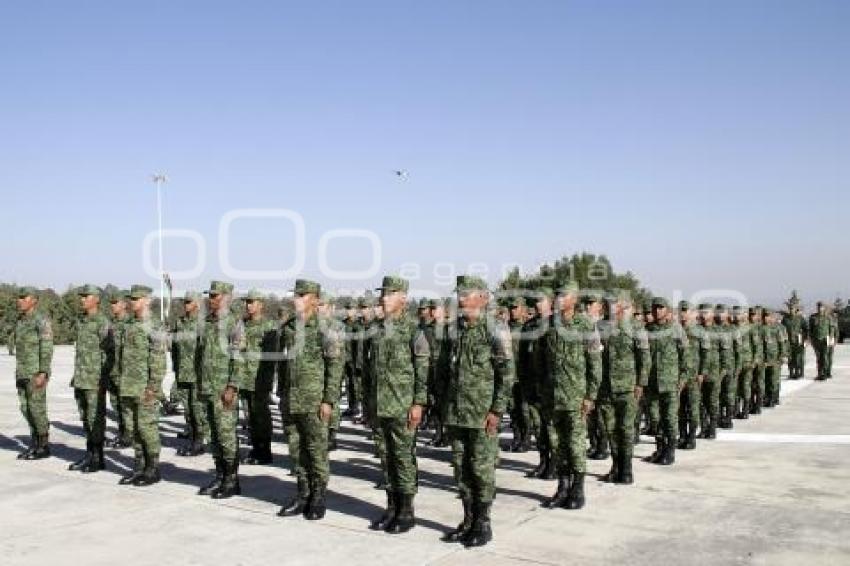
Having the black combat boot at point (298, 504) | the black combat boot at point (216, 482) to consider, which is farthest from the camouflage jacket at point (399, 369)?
the black combat boot at point (216, 482)

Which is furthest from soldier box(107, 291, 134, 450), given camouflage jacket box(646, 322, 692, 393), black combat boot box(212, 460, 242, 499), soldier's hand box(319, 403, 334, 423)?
camouflage jacket box(646, 322, 692, 393)

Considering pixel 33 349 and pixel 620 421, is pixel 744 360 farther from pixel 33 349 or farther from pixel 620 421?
pixel 33 349

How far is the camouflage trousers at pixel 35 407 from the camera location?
929 centimetres

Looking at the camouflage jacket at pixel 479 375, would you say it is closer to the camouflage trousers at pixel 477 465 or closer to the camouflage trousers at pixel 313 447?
the camouflage trousers at pixel 477 465

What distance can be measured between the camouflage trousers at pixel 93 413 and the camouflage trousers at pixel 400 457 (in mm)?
4059

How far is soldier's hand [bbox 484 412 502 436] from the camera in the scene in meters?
5.79

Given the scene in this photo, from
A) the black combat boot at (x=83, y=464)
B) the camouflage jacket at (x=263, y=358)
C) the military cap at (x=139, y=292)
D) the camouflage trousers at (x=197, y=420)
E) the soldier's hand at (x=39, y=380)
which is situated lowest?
the black combat boot at (x=83, y=464)

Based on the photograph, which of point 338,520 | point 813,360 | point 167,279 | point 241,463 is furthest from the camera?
point 167,279

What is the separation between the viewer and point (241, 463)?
29.3 ft

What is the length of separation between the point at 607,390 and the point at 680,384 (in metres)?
1.81

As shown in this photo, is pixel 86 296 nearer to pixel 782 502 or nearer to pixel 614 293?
pixel 614 293

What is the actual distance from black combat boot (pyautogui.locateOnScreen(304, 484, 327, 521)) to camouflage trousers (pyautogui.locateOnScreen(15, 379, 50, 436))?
4.51 m

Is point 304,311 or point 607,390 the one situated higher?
point 304,311

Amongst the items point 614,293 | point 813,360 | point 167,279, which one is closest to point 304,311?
point 614,293
